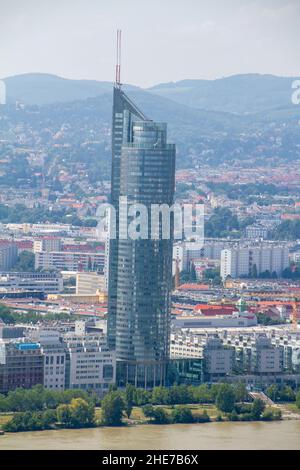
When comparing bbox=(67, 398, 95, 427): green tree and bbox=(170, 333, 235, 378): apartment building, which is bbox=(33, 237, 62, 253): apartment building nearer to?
bbox=(170, 333, 235, 378): apartment building

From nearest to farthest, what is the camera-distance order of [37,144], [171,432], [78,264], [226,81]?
1. [171,432]
2. [78,264]
3. [37,144]
4. [226,81]

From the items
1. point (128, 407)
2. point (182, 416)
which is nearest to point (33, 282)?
point (128, 407)

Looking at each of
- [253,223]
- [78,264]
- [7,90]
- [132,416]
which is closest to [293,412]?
[132,416]

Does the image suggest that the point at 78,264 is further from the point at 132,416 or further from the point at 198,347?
the point at 132,416

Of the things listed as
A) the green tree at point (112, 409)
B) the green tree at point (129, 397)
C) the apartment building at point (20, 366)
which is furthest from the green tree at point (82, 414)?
the apartment building at point (20, 366)

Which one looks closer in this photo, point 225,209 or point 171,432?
point 171,432

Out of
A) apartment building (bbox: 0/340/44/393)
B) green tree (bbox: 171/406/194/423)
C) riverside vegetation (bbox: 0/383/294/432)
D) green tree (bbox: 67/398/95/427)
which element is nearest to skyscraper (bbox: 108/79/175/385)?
riverside vegetation (bbox: 0/383/294/432)
